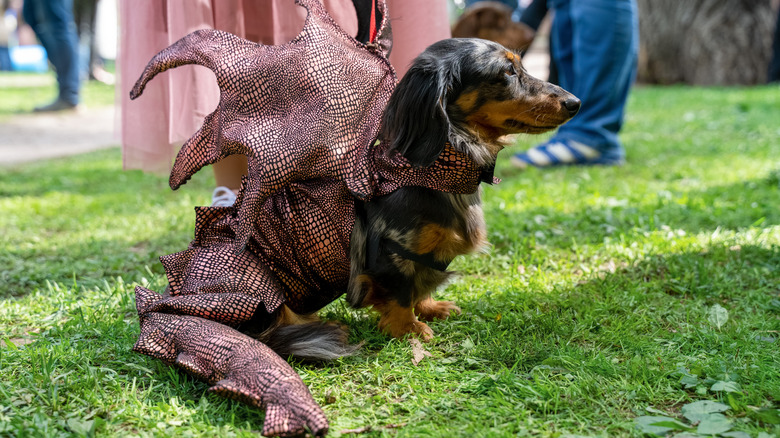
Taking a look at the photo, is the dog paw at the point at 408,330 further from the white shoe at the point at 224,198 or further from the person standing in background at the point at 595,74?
the person standing in background at the point at 595,74

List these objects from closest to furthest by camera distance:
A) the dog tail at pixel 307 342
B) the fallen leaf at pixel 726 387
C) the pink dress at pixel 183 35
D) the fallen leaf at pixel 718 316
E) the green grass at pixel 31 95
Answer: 1. the fallen leaf at pixel 726 387
2. the dog tail at pixel 307 342
3. the fallen leaf at pixel 718 316
4. the pink dress at pixel 183 35
5. the green grass at pixel 31 95

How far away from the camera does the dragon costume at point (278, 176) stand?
218 cm

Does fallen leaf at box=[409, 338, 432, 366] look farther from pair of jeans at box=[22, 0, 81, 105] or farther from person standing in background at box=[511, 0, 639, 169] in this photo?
pair of jeans at box=[22, 0, 81, 105]

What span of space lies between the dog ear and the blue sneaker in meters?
3.44

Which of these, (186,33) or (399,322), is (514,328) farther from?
(186,33)

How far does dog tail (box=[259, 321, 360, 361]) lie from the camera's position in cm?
221

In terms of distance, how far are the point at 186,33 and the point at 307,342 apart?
1.65m

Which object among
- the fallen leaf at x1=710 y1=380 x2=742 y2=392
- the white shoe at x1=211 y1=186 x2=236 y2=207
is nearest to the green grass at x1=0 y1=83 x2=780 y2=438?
the fallen leaf at x1=710 y1=380 x2=742 y2=392

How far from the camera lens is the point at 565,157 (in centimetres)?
546

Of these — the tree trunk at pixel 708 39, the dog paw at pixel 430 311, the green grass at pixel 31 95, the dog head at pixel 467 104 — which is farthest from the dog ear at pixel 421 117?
the tree trunk at pixel 708 39

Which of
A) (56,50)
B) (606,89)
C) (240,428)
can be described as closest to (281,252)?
(240,428)

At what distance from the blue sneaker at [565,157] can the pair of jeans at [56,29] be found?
23.8ft

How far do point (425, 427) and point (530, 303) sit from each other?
3.27ft

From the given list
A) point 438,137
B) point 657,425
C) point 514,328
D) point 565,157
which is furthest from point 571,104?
point 565,157
